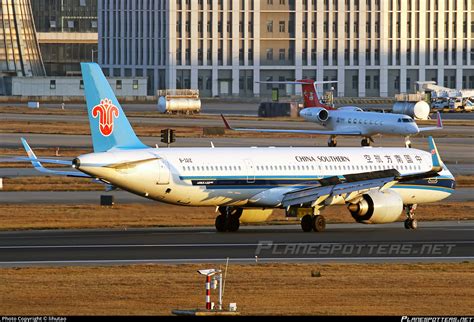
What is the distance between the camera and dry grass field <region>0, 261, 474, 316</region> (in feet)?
107

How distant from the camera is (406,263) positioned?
42750 mm

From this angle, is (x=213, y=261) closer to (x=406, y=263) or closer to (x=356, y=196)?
(x=406, y=263)

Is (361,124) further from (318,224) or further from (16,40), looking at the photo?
(16,40)

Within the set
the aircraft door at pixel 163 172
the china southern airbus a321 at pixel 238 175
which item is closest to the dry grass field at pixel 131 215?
the china southern airbus a321 at pixel 238 175

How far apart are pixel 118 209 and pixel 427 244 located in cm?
1792

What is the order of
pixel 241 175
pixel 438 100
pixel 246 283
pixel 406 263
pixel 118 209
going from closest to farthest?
1. pixel 246 283
2. pixel 406 263
3. pixel 241 175
4. pixel 118 209
5. pixel 438 100

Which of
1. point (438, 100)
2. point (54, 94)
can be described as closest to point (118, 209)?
point (438, 100)

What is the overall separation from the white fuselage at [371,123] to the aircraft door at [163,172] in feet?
192

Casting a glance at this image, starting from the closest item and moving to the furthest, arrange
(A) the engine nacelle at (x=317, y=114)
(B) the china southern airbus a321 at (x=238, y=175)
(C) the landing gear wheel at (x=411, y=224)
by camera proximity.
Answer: (B) the china southern airbus a321 at (x=238, y=175)
(C) the landing gear wheel at (x=411, y=224)
(A) the engine nacelle at (x=317, y=114)

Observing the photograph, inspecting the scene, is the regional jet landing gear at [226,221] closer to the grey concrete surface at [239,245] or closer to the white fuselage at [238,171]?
the grey concrete surface at [239,245]

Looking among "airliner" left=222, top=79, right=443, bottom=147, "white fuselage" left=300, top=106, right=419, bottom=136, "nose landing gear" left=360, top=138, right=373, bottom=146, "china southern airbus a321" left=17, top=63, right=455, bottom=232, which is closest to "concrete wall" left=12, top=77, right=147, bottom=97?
"airliner" left=222, top=79, right=443, bottom=147

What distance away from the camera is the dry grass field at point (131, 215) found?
185 ft

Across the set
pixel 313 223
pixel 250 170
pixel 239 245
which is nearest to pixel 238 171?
pixel 250 170

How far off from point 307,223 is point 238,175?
3.60 metres
